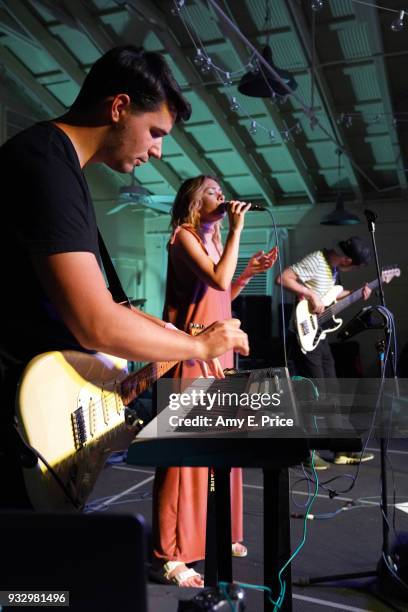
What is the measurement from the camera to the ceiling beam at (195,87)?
6.57m

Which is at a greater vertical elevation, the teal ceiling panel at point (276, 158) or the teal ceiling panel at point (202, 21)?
the teal ceiling panel at point (202, 21)

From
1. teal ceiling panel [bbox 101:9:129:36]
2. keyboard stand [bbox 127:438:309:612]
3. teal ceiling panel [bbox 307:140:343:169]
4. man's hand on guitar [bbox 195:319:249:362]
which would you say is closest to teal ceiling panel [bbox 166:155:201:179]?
teal ceiling panel [bbox 307:140:343:169]

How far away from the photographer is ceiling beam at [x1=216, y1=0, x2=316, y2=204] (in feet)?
20.8

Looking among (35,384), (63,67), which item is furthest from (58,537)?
(63,67)

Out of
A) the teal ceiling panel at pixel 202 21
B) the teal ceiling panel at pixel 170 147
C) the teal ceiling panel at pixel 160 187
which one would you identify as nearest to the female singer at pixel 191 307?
the teal ceiling panel at pixel 202 21

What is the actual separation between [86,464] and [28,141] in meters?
0.72

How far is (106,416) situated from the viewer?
4.39 ft

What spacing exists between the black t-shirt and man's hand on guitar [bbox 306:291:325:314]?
3721 mm

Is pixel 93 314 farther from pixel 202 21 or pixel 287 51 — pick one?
pixel 287 51

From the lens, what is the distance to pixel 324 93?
750 cm

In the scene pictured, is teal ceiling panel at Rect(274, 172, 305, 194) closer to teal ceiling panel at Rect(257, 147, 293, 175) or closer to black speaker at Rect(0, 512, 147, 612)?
teal ceiling panel at Rect(257, 147, 293, 175)

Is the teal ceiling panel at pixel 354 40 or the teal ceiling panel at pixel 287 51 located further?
the teal ceiling panel at pixel 287 51

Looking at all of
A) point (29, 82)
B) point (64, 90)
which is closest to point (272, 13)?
point (64, 90)

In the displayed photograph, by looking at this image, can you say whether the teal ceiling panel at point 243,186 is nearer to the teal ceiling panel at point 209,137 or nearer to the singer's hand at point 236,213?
the teal ceiling panel at point 209,137
